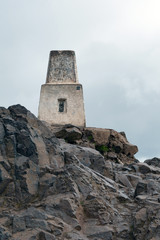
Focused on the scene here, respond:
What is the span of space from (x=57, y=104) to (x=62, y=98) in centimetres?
60

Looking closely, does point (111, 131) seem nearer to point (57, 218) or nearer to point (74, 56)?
point (74, 56)

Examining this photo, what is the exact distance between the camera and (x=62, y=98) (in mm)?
27641

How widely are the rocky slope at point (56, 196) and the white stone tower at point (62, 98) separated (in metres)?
9.06

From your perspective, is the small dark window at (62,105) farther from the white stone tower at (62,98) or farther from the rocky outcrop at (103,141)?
the rocky outcrop at (103,141)

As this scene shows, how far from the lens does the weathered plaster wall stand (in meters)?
27.1

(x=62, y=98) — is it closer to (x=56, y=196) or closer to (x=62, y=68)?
(x=62, y=68)

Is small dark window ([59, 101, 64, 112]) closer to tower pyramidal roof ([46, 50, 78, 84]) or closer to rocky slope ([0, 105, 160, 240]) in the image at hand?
tower pyramidal roof ([46, 50, 78, 84])

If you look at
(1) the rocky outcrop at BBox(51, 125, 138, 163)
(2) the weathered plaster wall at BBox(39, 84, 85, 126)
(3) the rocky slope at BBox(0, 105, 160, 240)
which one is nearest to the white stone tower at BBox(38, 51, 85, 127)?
(2) the weathered plaster wall at BBox(39, 84, 85, 126)

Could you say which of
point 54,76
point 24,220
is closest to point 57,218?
point 24,220

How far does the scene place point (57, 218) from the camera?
13359 mm

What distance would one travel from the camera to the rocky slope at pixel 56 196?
513 inches

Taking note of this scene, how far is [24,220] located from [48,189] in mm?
2056

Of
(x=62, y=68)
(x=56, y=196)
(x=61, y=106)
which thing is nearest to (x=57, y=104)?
(x=61, y=106)

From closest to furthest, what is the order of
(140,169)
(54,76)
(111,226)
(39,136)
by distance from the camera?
1. (111,226)
2. (39,136)
3. (140,169)
4. (54,76)
